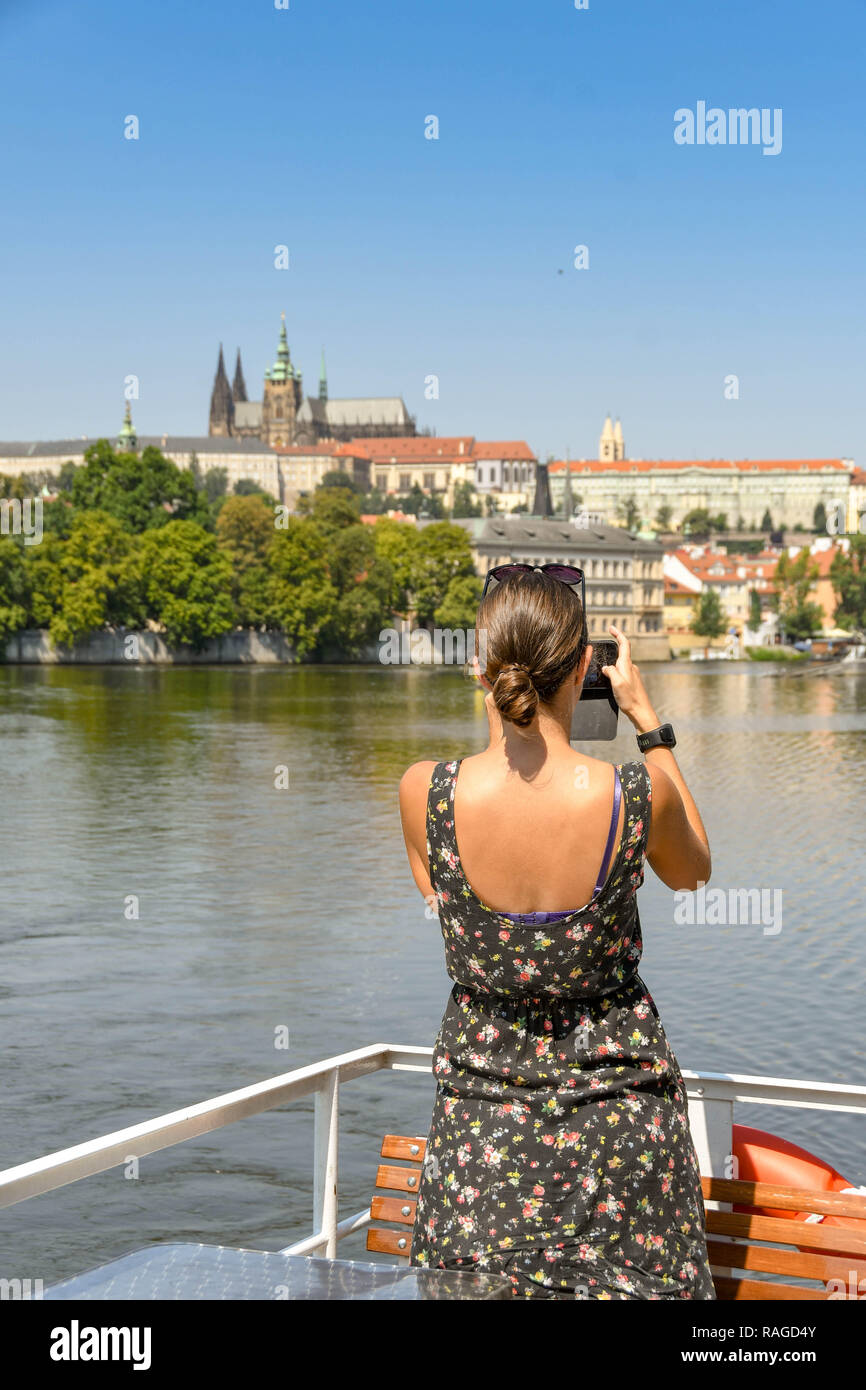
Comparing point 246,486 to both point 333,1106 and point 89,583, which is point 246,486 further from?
point 333,1106

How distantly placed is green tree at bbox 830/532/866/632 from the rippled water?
90.1 metres

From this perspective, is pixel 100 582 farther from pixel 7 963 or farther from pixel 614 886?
pixel 614 886

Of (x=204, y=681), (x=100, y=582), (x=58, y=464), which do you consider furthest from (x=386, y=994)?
(x=58, y=464)

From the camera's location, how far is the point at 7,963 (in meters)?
14.5

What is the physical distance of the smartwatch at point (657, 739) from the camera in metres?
2.60

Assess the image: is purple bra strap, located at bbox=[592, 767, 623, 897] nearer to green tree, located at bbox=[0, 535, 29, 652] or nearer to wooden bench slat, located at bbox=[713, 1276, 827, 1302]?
wooden bench slat, located at bbox=[713, 1276, 827, 1302]

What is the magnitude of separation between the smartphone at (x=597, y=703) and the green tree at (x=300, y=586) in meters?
80.1

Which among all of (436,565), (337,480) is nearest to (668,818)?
(436,565)

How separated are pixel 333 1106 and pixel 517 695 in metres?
1.42

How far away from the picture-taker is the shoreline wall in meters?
80.6

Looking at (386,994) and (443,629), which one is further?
(443,629)

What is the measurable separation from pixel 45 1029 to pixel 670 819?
10.4 metres

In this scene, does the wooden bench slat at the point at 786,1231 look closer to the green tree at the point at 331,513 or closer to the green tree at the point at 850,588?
the green tree at the point at 331,513

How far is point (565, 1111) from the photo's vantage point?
2.46 metres
